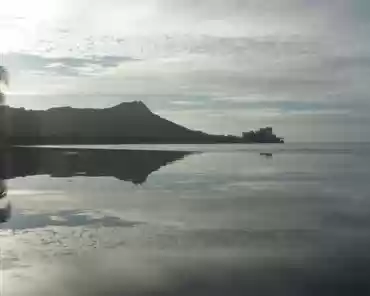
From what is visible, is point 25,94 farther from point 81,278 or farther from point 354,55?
point 354,55

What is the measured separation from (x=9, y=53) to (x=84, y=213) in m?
0.50

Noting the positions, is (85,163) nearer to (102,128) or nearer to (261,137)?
(102,128)

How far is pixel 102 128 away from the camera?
182 centimetres

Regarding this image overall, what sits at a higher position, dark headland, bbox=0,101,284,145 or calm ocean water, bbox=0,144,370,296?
dark headland, bbox=0,101,284,145

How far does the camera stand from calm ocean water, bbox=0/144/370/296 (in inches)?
69.1

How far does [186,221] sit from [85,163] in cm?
33

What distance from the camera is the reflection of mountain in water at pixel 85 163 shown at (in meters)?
1.79

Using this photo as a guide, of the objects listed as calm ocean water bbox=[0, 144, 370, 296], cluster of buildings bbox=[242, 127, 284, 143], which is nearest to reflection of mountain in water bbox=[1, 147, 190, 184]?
calm ocean water bbox=[0, 144, 370, 296]

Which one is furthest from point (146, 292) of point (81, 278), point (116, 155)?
point (116, 155)

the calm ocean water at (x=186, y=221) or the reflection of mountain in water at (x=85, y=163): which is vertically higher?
the reflection of mountain in water at (x=85, y=163)

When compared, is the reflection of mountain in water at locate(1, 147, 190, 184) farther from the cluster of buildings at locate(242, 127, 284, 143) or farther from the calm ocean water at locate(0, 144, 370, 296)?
the cluster of buildings at locate(242, 127, 284, 143)

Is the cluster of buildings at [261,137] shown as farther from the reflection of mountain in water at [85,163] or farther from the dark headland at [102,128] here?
the reflection of mountain in water at [85,163]

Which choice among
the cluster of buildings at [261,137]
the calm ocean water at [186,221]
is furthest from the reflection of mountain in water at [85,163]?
the cluster of buildings at [261,137]

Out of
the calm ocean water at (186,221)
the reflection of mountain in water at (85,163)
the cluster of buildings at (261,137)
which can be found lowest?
the calm ocean water at (186,221)
